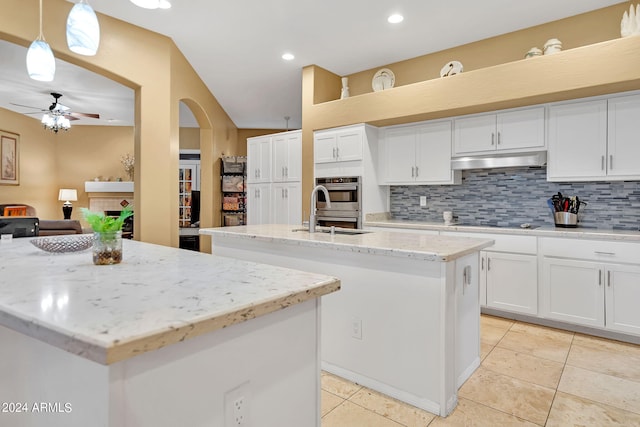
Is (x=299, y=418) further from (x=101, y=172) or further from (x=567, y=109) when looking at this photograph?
(x=101, y=172)

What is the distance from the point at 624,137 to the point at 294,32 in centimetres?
333

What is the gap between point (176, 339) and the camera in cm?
73

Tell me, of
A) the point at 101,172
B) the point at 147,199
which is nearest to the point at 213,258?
the point at 147,199

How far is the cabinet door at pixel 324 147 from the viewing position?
458 centimetres

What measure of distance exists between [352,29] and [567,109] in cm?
225

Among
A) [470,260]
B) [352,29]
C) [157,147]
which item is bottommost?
[470,260]

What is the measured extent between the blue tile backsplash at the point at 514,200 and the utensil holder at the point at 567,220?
17 cm

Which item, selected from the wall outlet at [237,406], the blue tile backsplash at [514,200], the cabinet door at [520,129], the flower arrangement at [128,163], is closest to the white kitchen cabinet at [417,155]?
the blue tile backsplash at [514,200]

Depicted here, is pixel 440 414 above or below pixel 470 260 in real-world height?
below

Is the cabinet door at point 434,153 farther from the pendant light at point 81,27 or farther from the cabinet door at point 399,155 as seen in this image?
the pendant light at point 81,27

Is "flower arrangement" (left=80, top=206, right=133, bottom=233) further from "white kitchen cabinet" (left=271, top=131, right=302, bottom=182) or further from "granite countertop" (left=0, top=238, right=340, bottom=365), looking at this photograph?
"white kitchen cabinet" (left=271, top=131, right=302, bottom=182)

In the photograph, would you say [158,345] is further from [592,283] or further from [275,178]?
[275,178]

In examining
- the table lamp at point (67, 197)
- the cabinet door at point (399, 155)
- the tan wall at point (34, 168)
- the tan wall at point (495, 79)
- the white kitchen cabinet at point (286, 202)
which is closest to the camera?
the tan wall at point (495, 79)

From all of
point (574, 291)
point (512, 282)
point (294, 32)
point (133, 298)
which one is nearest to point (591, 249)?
point (574, 291)
